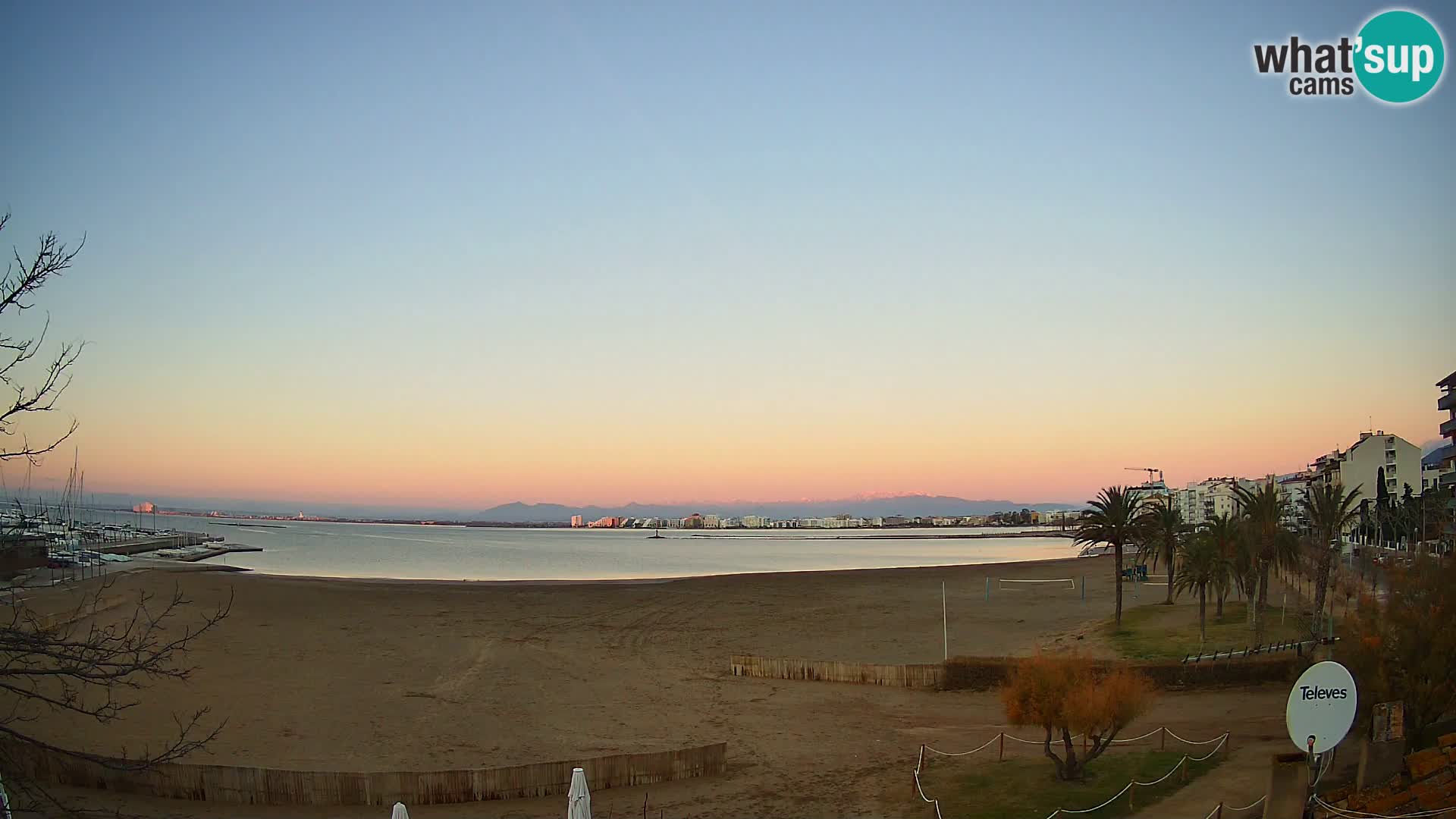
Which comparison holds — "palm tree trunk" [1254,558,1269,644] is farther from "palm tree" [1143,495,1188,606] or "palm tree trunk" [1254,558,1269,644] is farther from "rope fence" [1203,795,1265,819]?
"rope fence" [1203,795,1265,819]

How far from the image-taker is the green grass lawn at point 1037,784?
571 inches

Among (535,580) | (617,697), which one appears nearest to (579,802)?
(617,697)

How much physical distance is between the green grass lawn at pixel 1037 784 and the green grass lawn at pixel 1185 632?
8098 mm

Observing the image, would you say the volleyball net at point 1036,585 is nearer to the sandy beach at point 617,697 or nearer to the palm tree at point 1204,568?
the sandy beach at point 617,697

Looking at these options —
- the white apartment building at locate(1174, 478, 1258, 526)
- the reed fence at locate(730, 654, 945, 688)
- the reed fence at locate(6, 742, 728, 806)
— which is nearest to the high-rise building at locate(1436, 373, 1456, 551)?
the reed fence at locate(730, 654, 945, 688)

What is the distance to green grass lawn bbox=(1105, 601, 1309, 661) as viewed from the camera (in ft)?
82.5

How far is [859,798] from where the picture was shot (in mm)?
16188

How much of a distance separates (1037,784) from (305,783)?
11976mm

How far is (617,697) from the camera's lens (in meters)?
24.6

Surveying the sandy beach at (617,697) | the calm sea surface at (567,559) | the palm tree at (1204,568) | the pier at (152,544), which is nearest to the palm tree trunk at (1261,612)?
the palm tree at (1204,568)

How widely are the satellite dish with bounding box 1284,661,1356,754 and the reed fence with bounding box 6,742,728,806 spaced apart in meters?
10.7

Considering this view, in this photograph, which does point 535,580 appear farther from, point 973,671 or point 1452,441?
point 1452,441

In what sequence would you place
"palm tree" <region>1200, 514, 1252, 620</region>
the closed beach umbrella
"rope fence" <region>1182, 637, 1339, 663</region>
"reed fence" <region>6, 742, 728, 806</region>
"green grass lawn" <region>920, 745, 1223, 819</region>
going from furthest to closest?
"palm tree" <region>1200, 514, 1252, 620</region>
"rope fence" <region>1182, 637, 1339, 663</region>
"reed fence" <region>6, 742, 728, 806</region>
"green grass lawn" <region>920, 745, 1223, 819</region>
the closed beach umbrella

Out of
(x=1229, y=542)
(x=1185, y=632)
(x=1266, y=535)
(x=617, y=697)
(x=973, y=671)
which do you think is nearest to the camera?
(x=973, y=671)
